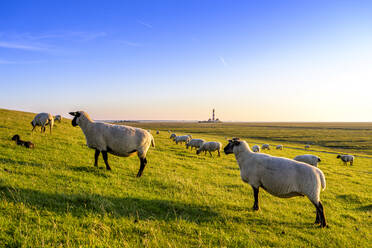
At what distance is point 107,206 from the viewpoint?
5379mm

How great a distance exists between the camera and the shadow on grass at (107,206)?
16.2 ft

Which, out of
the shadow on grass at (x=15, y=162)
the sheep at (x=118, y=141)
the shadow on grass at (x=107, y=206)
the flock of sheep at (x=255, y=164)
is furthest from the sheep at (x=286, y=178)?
the shadow on grass at (x=15, y=162)

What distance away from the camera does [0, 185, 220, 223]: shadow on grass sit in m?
4.93

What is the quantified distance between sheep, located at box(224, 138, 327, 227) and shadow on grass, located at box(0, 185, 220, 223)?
217 cm

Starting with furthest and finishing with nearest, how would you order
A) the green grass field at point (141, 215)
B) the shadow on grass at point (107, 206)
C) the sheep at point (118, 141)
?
the sheep at point (118, 141) < the shadow on grass at point (107, 206) < the green grass field at point (141, 215)

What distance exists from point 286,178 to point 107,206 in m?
5.76

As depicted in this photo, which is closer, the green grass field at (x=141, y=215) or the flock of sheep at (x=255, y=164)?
the green grass field at (x=141, y=215)

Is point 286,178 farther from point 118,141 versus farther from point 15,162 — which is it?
point 15,162

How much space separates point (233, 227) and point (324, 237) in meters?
2.74

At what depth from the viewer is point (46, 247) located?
11.0 ft

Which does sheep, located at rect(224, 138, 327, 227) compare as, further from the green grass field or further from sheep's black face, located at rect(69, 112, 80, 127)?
sheep's black face, located at rect(69, 112, 80, 127)

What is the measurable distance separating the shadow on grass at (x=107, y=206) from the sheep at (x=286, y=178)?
2175 millimetres

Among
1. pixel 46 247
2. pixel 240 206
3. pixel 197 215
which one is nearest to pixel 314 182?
pixel 240 206

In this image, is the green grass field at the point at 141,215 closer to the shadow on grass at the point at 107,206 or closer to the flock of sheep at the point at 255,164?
the shadow on grass at the point at 107,206
